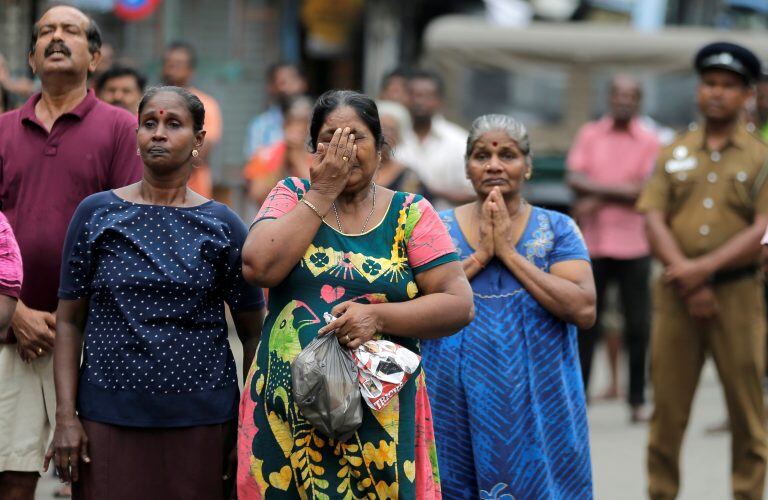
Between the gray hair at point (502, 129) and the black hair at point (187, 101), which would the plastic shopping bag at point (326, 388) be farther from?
the gray hair at point (502, 129)

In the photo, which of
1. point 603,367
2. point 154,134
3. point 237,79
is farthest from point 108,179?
point 237,79

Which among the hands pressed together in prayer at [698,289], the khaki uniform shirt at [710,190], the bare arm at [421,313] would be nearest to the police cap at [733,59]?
the khaki uniform shirt at [710,190]

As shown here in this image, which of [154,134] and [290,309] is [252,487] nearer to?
[290,309]

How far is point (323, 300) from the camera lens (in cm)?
426

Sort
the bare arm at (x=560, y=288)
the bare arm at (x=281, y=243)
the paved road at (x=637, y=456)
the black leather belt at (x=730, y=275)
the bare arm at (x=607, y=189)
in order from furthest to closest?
1. the bare arm at (x=607, y=189)
2. the paved road at (x=637, y=456)
3. the black leather belt at (x=730, y=275)
4. the bare arm at (x=560, y=288)
5. the bare arm at (x=281, y=243)

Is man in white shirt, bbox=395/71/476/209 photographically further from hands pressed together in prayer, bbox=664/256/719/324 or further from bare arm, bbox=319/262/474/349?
bare arm, bbox=319/262/474/349

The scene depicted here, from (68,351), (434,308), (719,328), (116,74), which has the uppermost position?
(116,74)

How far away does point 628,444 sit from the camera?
29.3ft

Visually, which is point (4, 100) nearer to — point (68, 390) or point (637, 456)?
point (68, 390)

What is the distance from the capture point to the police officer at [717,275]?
269 inches

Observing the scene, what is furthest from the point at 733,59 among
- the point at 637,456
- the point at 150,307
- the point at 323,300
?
the point at 150,307

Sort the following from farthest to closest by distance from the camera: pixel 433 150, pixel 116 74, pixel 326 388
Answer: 1. pixel 433 150
2. pixel 116 74
3. pixel 326 388

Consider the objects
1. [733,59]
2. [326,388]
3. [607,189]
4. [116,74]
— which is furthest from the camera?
[607,189]

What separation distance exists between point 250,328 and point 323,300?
47 centimetres
